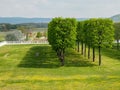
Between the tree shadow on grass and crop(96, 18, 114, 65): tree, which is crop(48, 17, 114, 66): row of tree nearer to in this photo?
crop(96, 18, 114, 65): tree

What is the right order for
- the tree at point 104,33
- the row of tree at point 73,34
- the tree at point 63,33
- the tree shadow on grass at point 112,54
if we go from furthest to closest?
the tree shadow on grass at point 112,54, the tree at point 104,33, the row of tree at point 73,34, the tree at point 63,33

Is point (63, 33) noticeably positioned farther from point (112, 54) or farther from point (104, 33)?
point (112, 54)

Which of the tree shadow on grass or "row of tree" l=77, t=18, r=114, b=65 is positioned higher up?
"row of tree" l=77, t=18, r=114, b=65

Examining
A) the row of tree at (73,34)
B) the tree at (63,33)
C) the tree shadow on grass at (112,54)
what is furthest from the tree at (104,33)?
the tree shadow on grass at (112,54)

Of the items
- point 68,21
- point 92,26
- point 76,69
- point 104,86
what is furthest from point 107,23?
point 104,86

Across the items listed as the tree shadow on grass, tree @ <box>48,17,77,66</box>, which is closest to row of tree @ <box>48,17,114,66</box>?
tree @ <box>48,17,77,66</box>

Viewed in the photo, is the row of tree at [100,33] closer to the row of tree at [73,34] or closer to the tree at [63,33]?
the row of tree at [73,34]

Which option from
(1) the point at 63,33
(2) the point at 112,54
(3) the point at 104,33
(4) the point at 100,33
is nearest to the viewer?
(1) the point at 63,33

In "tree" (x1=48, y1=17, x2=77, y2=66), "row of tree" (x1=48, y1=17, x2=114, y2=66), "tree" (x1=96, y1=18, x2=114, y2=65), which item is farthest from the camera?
"tree" (x1=96, y1=18, x2=114, y2=65)

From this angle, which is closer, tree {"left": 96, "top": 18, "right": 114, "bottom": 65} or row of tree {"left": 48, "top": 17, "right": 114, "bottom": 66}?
row of tree {"left": 48, "top": 17, "right": 114, "bottom": 66}

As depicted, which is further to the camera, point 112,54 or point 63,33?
point 112,54

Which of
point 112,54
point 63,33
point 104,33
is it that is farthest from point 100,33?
point 112,54

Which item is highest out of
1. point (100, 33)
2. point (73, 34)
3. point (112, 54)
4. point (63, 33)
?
point (63, 33)

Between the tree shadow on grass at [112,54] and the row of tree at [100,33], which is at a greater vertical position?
the row of tree at [100,33]
